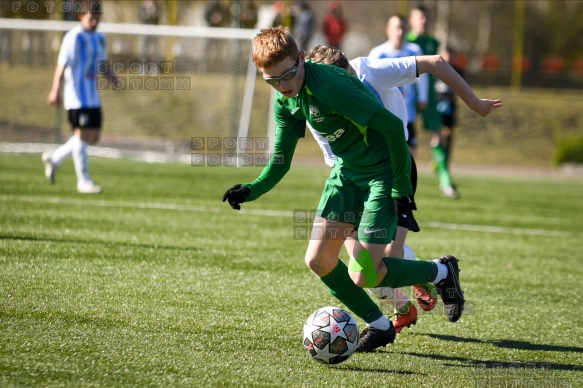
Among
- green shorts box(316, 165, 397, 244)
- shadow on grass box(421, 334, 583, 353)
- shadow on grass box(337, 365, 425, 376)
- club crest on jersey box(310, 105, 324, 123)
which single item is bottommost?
shadow on grass box(421, 334, 583, 353)

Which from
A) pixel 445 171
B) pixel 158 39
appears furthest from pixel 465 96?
pixel 158 39

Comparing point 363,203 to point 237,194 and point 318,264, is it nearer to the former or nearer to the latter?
point 318,264

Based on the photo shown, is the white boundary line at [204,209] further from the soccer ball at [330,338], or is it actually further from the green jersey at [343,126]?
the soccer ball at [330,338]

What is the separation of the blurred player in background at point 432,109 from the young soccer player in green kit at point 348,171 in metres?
7.13

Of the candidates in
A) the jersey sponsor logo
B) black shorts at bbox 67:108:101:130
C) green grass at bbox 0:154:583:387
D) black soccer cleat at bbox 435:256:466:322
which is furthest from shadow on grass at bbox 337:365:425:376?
black shorts at bbox 67:108:101:130

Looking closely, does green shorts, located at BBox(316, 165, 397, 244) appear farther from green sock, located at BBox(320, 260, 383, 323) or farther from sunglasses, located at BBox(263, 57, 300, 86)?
sunglasses, located at BBox(263, 57, 300, 86)

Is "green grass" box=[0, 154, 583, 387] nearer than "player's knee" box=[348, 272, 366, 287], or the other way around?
"green grass" box=[0, 154, 583, 387]

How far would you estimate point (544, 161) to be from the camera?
21812 mm

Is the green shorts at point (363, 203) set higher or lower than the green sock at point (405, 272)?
higher

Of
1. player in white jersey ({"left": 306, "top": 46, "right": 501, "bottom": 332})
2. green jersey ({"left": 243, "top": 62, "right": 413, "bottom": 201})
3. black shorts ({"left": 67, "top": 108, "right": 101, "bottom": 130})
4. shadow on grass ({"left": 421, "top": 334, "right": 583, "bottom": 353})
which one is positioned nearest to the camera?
green jersey ({"left": 243, "top": 62, "right": 413, "bottom": 201})

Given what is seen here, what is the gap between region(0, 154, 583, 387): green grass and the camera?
3.83 metres

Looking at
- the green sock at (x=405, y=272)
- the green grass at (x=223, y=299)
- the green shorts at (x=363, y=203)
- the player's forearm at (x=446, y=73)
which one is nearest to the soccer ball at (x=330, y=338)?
the green grass at (x=223, y=299)

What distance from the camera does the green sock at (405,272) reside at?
4.28 metres

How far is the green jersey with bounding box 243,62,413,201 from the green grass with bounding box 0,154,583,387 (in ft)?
2.95
